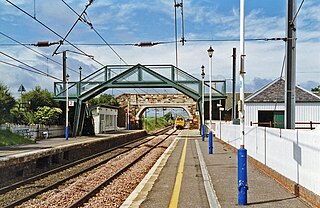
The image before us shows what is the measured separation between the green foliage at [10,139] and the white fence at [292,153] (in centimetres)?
1720

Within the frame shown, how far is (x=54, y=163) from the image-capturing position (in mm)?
20016

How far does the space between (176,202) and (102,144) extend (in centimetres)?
2253

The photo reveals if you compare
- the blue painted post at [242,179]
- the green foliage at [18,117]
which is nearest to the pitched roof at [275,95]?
the green foliage at [18,117]

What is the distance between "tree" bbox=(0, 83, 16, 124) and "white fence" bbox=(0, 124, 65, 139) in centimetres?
216

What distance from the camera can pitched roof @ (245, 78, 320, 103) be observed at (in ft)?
117

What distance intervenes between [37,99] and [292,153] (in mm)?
36504

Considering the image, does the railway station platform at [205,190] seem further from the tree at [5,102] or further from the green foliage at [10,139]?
the tree at [5,102]

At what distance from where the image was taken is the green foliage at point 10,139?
25.4 m

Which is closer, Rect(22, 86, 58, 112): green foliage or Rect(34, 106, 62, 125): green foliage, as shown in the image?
Rect(34, 106, 62, 125): green foliage

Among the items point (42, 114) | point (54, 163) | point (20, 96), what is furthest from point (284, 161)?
point (20, 96)

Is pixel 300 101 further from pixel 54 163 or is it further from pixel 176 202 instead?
pixel 176 202

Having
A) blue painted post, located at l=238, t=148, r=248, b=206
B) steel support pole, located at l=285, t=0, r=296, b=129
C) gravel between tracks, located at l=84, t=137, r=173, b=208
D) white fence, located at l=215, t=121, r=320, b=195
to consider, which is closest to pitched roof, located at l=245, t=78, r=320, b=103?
gravel between tracks, located at l=84, t=137, r=173, b=208

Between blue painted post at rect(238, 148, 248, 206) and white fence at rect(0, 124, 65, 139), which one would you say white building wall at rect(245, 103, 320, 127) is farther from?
blue painted post at rect(238, 148, 248, 206)

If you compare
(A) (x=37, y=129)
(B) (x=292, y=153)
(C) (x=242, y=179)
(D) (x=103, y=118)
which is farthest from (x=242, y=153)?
(D) (x=103, y=118)
